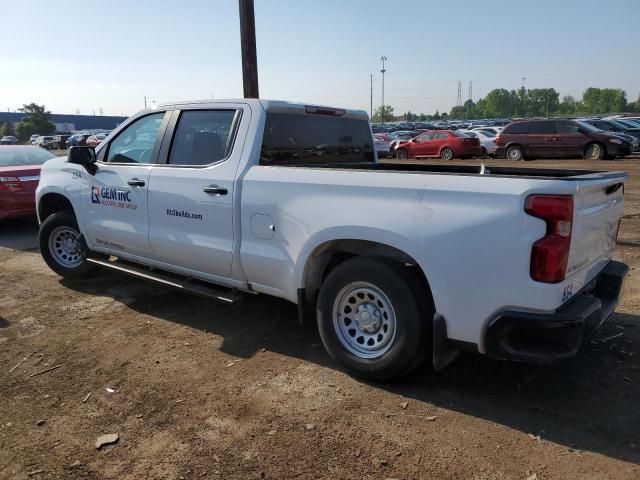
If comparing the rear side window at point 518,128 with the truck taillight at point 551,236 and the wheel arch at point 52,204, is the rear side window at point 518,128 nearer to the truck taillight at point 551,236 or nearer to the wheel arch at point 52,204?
the wheel arch at point 52,204

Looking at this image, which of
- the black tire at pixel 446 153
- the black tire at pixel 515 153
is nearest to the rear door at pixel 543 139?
the black tire at pixel 515 153

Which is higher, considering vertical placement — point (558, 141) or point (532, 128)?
point (532, 128)

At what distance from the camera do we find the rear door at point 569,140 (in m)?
20.4

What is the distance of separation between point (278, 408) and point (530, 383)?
1.71 metres

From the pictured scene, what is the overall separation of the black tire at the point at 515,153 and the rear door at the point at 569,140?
1.38 meters

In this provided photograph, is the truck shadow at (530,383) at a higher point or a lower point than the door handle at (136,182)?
lower

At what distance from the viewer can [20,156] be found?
32.6 ft

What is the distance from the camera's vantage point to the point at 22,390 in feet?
12.1

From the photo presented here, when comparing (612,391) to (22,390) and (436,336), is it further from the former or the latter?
(22,390)

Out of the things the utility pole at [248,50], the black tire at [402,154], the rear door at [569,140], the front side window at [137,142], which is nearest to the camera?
the front side window at [137,142]

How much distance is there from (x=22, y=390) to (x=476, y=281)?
309cm

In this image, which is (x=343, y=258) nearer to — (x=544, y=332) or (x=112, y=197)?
(x=544, y=332)

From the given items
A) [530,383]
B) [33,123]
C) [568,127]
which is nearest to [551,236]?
[530,383]

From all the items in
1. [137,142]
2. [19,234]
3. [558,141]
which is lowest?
[19,234]
